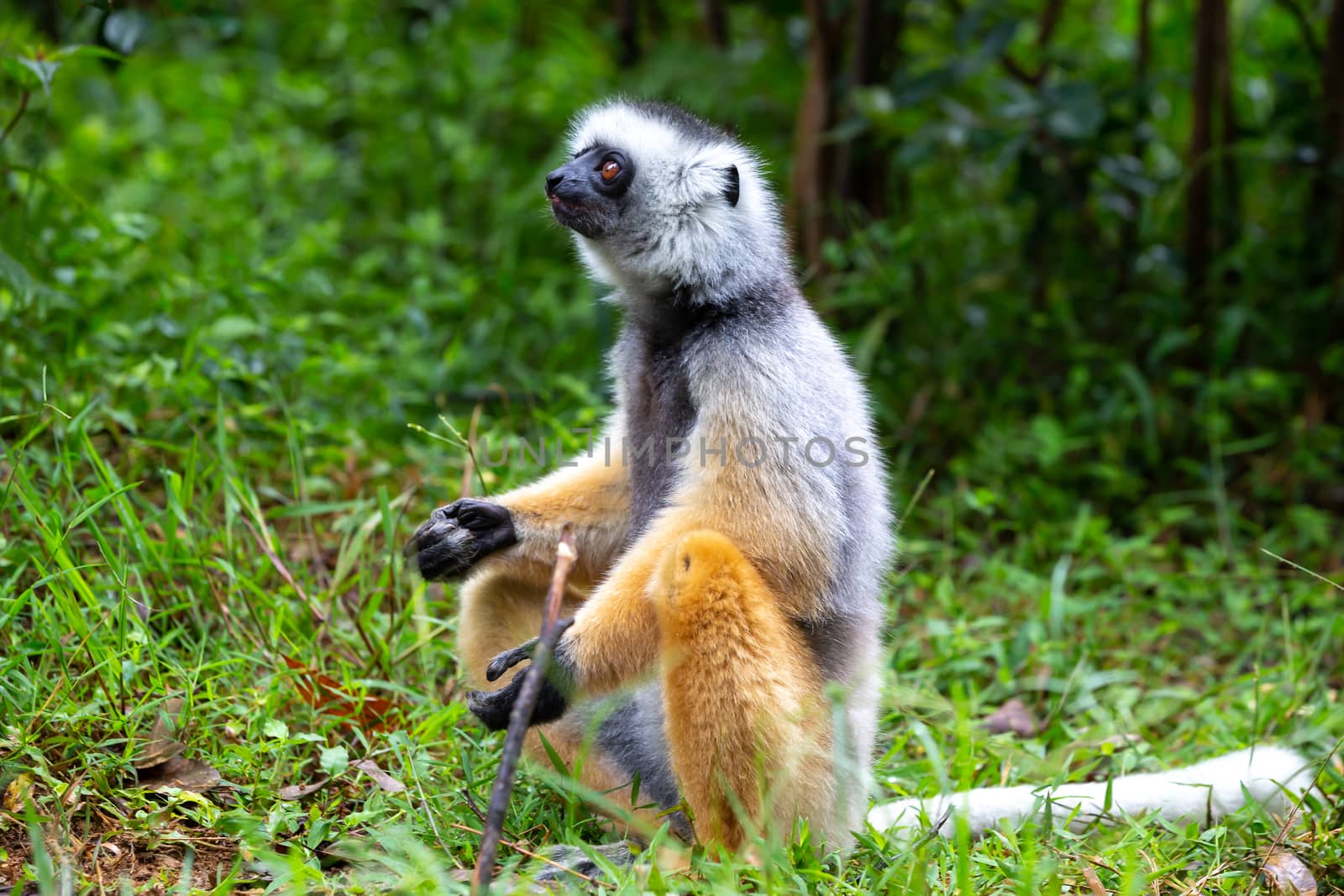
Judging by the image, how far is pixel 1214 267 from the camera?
7125mm

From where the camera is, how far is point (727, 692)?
10.1 feet

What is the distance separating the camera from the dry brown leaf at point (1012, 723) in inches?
181

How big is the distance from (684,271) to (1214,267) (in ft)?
15.7

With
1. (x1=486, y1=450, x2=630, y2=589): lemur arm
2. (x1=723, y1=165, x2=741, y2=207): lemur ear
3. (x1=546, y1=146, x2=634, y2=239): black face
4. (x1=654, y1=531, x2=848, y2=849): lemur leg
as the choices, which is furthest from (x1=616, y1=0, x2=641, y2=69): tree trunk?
(x1=654, y1=531, x2=848, y2=849): lemur leg

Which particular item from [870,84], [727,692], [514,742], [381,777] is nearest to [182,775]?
[381,777]

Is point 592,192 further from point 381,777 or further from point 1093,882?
point 1093,882

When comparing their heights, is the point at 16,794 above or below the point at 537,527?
below

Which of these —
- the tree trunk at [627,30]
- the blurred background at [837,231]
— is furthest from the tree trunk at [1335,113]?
the tree trunk at [627,30]

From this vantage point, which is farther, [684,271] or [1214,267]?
[1214,267]

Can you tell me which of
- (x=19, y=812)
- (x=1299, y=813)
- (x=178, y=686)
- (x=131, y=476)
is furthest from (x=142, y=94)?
(x=1299, y=813)

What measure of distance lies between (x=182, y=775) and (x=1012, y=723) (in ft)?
10.1

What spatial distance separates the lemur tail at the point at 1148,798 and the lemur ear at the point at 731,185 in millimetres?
2038

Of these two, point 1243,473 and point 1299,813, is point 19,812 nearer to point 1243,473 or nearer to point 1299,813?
point 1299,813

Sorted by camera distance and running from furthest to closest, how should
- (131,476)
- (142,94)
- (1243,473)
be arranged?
1. (142,94)
2. (1243,473)
3. (131,476)
